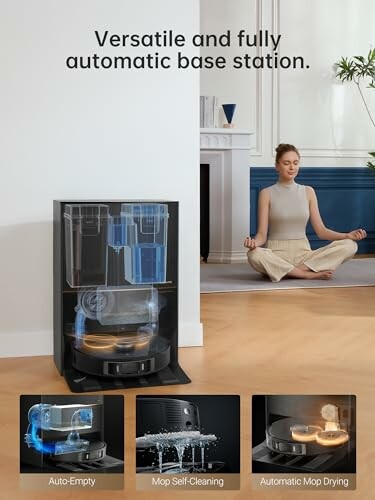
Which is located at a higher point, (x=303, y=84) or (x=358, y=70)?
(x=358, y=70)

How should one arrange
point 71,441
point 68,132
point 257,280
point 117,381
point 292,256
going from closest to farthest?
point 71,441
point 117,381
point 68,132
point 257,280
point 292,256

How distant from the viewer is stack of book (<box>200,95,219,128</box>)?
6734 mm

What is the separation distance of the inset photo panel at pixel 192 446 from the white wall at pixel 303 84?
18.6 ft

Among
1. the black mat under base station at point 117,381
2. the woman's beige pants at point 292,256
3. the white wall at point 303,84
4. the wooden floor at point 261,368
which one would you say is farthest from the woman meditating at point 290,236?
the black mat under base station at point 117,381

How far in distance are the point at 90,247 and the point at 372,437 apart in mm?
1145

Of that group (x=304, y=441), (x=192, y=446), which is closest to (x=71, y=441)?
(x=192, y=446)

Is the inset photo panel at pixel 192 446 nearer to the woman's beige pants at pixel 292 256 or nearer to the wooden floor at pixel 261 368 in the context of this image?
the wooden floor at pixel 261 368

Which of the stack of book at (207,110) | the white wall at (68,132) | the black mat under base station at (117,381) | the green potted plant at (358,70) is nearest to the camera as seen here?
the black mat under base station at (117,381)

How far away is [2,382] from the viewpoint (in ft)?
8.78

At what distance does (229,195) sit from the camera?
682 cm

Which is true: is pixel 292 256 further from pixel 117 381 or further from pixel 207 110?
pixel 117 381

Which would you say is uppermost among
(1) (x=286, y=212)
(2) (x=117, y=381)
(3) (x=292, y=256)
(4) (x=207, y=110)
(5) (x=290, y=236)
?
(4) (x=207, y=110)

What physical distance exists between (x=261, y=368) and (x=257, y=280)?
8.27 feet

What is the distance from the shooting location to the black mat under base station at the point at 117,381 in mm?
2646
